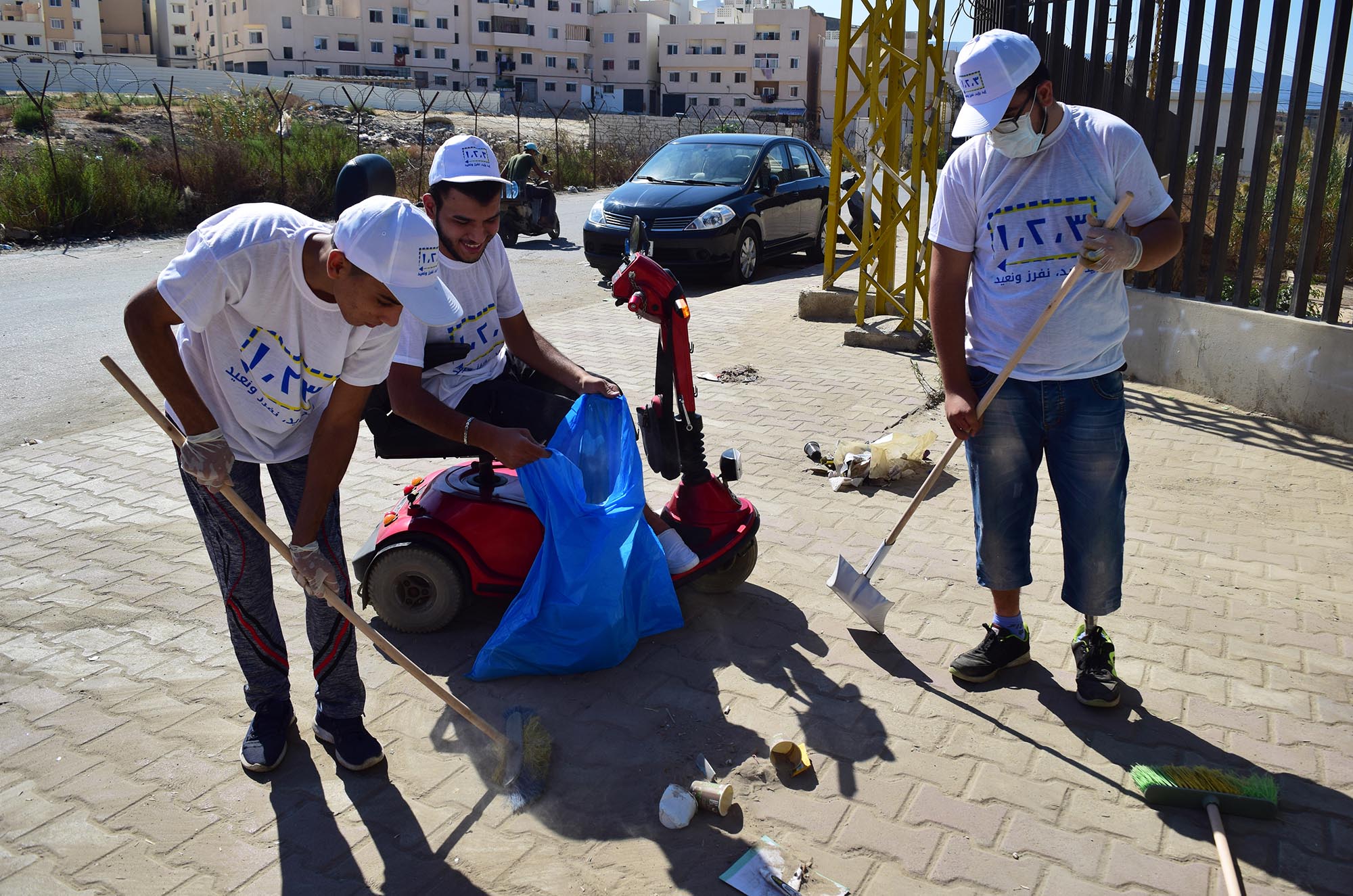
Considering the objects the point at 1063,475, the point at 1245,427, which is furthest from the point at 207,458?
the point at 1245,427

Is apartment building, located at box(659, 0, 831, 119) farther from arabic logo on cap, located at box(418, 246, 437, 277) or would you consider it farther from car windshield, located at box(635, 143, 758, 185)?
arabic logo on cap, located at box(418, 246, 437, 277)

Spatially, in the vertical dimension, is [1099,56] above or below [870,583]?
above

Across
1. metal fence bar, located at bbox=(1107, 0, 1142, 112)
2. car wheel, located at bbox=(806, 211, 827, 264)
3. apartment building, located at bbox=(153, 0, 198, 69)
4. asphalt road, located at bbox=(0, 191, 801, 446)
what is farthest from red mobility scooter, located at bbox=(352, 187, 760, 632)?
apartment building, located at bbox=(153, 0, 198, 69)

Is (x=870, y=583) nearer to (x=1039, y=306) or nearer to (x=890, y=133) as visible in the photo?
(x=1039, y=306)

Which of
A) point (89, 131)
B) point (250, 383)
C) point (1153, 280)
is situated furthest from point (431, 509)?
point (89, 131)

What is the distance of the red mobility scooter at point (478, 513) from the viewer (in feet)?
11.4

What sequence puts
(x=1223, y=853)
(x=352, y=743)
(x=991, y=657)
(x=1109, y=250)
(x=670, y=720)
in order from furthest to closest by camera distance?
(x=991, y=657)
(x=670, y=720)
(x=352, y=743)
(x=1109, y=250)
(x=1223, y=853)

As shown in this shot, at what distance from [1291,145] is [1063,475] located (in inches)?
161

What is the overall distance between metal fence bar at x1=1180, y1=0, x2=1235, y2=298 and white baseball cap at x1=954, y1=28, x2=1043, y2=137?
4116 mm

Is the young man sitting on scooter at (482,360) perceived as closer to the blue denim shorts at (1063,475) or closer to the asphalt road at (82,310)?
the blue denim shorts at (1063,475)

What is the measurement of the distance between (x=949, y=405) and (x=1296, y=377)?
394 cm

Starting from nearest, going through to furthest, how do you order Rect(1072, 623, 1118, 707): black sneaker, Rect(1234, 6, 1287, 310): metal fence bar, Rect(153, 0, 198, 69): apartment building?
Rect(1072, 623, 1118, 707): black sneaker, Rect(1234, 6, 1287, 310): metal fence bar, Rect(153, 0, 198, 69): apartment building

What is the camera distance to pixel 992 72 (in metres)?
2.79

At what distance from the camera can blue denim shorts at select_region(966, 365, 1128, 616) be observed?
297cm
